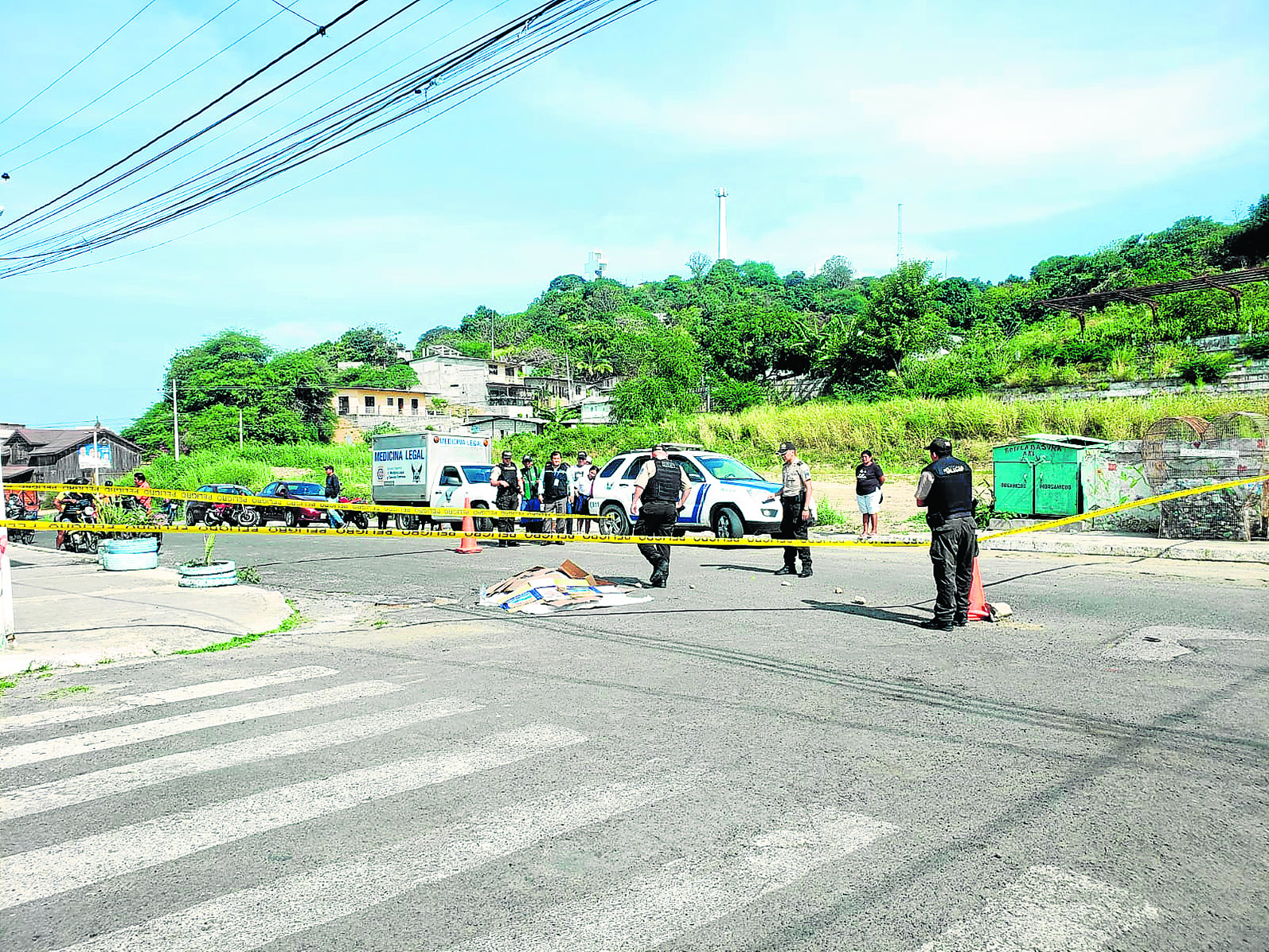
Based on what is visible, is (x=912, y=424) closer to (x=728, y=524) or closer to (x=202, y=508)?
(x=728, y=524)

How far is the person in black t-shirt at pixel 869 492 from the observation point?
63.2ft

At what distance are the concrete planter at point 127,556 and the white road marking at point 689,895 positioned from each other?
13742 mm

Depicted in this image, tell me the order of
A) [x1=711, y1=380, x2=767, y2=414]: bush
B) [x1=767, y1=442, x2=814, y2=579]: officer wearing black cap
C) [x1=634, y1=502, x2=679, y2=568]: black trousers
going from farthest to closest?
[x1=711, y1=380, x2=767, y2=414]: bush < [x1=767, y1=442, x2=814, y2=579]: officer wearing black cap < [x1=634, y1=502, x2=679, y2=568]: black trousers

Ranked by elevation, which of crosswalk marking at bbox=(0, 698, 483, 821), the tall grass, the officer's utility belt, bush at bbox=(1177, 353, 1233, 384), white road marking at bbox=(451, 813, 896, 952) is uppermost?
bush at bbox=(1177, 353, 1233, 384)

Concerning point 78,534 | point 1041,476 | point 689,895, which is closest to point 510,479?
point 1041,476

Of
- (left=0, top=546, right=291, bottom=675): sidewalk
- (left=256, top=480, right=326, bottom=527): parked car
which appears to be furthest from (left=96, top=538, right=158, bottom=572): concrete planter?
(left=256, top=480, right=326, bottom=527): parked car

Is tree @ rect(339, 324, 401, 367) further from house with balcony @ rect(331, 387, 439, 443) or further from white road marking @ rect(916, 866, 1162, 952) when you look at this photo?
white road marking @ rect(916, 866, 1162, 952)

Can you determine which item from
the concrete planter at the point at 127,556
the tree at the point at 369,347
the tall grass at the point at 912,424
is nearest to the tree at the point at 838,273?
the tree at the point at 369,347

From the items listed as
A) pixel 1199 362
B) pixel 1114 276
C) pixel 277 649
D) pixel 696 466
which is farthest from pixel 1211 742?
pixel 1114 276

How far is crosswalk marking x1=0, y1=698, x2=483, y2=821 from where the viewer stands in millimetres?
4684

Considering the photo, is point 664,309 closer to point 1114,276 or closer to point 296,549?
point 1114,276

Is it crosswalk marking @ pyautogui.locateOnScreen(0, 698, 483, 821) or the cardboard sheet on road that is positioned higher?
the cardboard sheet on road

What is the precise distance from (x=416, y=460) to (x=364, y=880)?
86.5ft

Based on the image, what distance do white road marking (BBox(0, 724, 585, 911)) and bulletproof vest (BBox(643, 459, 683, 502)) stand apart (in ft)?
22.8
